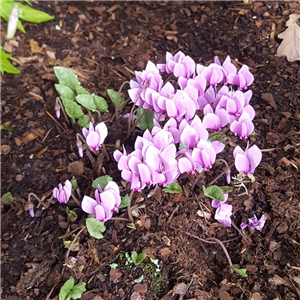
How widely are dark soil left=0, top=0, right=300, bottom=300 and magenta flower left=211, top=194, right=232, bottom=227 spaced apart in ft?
0.29

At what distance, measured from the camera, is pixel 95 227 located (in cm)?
191

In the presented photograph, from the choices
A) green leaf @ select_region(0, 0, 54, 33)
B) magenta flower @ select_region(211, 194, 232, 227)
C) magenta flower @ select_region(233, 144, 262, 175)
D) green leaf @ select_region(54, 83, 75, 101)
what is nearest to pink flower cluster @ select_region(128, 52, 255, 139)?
magenta flower @ select_region(233, 144, 262, 175)

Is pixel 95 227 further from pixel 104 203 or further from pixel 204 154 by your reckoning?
pixel 204 154

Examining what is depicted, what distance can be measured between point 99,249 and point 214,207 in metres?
0.56

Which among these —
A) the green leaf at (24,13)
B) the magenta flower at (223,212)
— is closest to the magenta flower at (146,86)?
the magenta flower at (223,212)

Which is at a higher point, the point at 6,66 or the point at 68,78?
the point at 68,78

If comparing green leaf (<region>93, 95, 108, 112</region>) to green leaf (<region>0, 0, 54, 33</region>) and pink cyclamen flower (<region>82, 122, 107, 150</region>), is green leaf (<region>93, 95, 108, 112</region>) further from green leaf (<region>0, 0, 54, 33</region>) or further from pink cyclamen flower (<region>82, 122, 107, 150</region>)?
green leaf (<region>0, 0, 54, 33</region>)

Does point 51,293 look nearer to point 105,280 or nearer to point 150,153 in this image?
point 105,280

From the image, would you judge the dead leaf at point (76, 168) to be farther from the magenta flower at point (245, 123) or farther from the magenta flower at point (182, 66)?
the magenta flower at point (245, 123)

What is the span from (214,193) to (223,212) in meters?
0.09

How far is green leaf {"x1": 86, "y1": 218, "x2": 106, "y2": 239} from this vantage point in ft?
6.23

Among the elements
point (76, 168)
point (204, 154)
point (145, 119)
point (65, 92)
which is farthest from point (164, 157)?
point (65, 92)

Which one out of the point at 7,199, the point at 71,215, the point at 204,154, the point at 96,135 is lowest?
the point at 7,199

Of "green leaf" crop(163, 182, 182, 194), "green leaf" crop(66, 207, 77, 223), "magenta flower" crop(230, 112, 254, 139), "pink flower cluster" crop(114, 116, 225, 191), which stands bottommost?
"green leaf" crop(66, 207, 77, 223)
